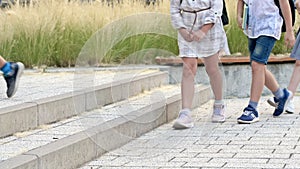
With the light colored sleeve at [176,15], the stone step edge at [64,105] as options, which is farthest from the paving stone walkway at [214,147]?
the light colored sleeve at [176,15]

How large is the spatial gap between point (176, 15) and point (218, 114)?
1.15m

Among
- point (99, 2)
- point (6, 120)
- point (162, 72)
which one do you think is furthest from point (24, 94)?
point (99, 2)

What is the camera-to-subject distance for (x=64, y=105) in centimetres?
670

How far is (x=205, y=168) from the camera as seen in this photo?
554cm

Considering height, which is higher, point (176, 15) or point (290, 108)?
point (176, 15)

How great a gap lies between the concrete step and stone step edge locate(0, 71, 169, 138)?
0.06 metres

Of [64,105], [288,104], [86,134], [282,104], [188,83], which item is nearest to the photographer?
[86,134]

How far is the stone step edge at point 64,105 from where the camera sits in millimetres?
5887

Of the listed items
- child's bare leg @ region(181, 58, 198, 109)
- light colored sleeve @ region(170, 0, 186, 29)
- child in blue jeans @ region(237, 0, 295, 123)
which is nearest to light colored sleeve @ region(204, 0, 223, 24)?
light colored sleeve @ region(170, 0, 186, 29)

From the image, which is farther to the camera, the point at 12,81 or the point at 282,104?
the point at 282,104

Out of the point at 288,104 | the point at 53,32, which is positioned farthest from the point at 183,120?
the point at 53,32

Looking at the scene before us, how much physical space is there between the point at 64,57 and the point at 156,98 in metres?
2.89

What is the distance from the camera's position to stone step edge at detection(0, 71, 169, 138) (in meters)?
5.89

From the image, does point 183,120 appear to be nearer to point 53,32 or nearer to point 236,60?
point 236,60
